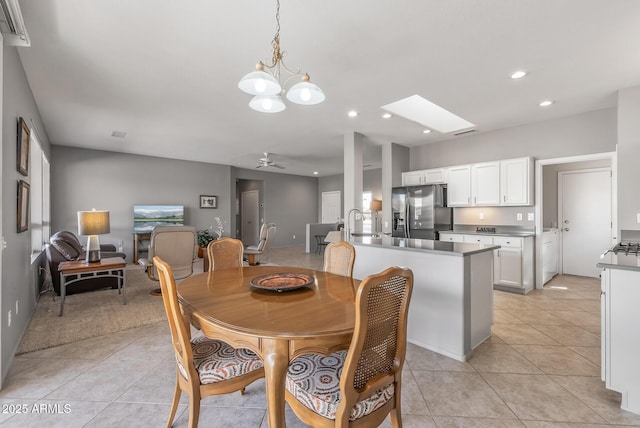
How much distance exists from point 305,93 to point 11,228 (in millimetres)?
2624

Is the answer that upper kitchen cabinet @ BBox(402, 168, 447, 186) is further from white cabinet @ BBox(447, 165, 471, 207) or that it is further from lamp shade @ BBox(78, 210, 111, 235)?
lamp shade @ BBox(78, 210, 111, 235)

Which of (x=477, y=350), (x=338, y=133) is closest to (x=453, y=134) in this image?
(x=338, y=133)

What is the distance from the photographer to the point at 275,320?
1.29 m

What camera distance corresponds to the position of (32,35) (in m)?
2.33

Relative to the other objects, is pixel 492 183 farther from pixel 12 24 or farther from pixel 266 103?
pixel 12 24

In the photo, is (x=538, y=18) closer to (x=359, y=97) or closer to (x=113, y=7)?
(x=359, y=97)

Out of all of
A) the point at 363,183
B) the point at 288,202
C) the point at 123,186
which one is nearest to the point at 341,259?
the point at 123,186

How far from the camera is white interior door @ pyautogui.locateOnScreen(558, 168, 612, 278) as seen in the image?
5047 mm

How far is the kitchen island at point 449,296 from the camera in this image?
2398mm

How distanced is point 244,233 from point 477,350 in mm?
9402

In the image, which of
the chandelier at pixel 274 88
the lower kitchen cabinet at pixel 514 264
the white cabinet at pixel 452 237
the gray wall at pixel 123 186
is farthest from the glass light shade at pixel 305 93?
the gray wall at pixel 123 186

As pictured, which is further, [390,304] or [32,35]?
[32,35]

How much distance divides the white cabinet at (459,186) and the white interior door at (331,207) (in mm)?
5365

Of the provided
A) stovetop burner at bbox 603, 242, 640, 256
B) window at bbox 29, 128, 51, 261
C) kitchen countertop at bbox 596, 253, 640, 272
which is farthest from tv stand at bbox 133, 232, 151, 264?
stovetop burner at bbox 603, 242, 640, 256
